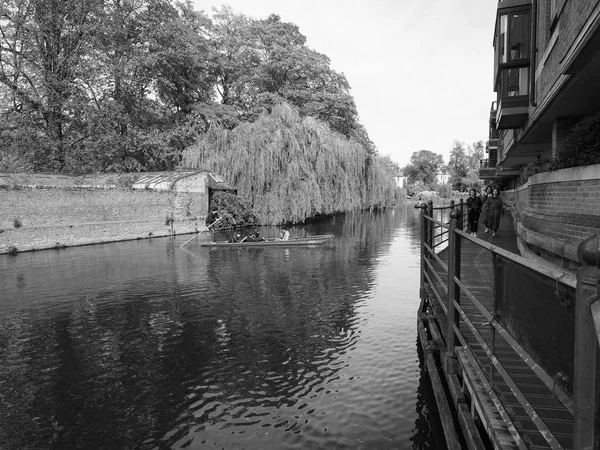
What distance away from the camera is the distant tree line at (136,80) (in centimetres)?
2448

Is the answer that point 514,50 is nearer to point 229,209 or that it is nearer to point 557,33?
point 557,33

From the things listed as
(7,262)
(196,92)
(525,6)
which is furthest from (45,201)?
(525,6)

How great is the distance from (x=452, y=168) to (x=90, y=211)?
8677cm

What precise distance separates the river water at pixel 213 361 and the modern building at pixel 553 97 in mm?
2882

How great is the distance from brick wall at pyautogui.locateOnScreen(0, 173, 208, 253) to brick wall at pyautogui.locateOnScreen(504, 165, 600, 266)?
1832cm

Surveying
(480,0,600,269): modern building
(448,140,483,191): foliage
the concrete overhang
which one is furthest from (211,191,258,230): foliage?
(448,140,483,191): foliage

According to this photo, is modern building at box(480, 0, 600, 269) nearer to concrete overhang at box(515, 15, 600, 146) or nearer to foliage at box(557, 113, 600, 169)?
concrete overhang at box(515, 15, 600, 146)

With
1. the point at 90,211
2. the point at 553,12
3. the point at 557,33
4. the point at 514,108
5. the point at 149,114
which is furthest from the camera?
the point at 149,114

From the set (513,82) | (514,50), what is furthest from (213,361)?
(513,82)

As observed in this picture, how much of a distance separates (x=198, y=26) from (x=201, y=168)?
526 inches

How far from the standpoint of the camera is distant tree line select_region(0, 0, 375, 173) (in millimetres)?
24484

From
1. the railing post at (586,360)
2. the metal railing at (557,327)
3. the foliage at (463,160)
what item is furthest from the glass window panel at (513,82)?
the foliage at (463,160)

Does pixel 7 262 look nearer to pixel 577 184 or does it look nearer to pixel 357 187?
pixel 577 184

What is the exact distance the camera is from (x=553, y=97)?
26.7 ft
